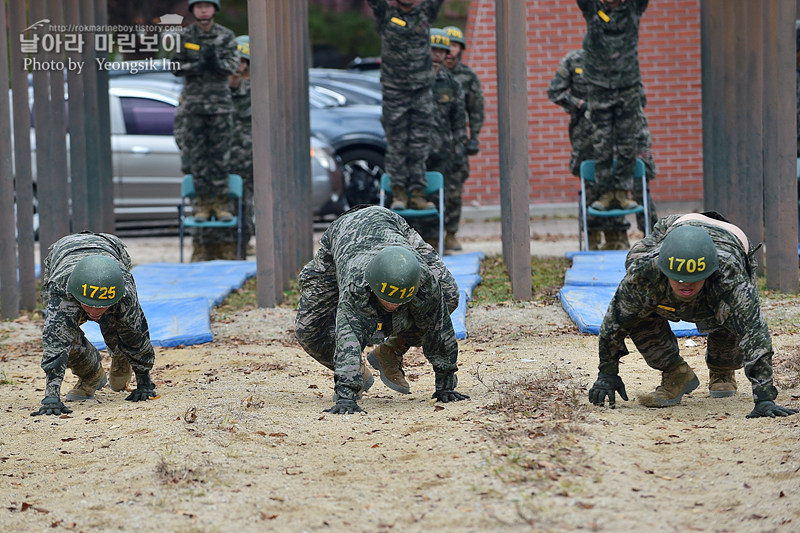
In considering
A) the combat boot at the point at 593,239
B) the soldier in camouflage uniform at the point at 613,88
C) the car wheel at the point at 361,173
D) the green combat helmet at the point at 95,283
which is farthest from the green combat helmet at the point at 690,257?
the car wheel at the point at 361,173

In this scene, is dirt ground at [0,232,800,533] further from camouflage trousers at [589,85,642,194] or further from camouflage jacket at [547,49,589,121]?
camouflage jacket at [547,49,589,121]

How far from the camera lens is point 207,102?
1187cm

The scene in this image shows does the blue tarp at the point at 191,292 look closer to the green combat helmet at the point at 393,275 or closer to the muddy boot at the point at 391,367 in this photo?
the muddy boot at the point at 391,367

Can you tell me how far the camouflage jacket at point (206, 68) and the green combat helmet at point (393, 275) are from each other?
6.83 metres

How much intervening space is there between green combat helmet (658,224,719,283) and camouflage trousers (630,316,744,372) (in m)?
0.65

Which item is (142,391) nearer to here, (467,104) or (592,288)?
(592,288)

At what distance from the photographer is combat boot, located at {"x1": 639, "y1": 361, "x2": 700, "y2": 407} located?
5.83 m

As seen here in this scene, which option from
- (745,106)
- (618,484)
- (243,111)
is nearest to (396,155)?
(243,111)

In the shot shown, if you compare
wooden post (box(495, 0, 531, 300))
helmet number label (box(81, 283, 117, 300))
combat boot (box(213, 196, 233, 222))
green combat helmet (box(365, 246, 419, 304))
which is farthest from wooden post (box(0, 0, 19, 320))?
green combat helmet (box(365, 246, 419, 304))

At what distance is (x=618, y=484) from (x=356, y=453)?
1.27 metres

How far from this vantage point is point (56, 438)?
222 inches

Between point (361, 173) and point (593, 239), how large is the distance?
4393 mm

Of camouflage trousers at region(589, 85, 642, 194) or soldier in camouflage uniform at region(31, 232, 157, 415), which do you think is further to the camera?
camouflage trousers at region(589, 85, 642, 194)

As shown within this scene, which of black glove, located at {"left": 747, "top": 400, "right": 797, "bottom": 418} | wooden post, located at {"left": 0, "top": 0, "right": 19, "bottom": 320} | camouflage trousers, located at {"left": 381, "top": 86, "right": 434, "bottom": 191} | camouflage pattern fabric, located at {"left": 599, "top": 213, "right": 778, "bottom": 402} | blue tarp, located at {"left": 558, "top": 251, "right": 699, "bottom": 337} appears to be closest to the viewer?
camouflage pattern fabric, located at {"left": 599, "top": 213, "right": 778, "bottom": 402}
